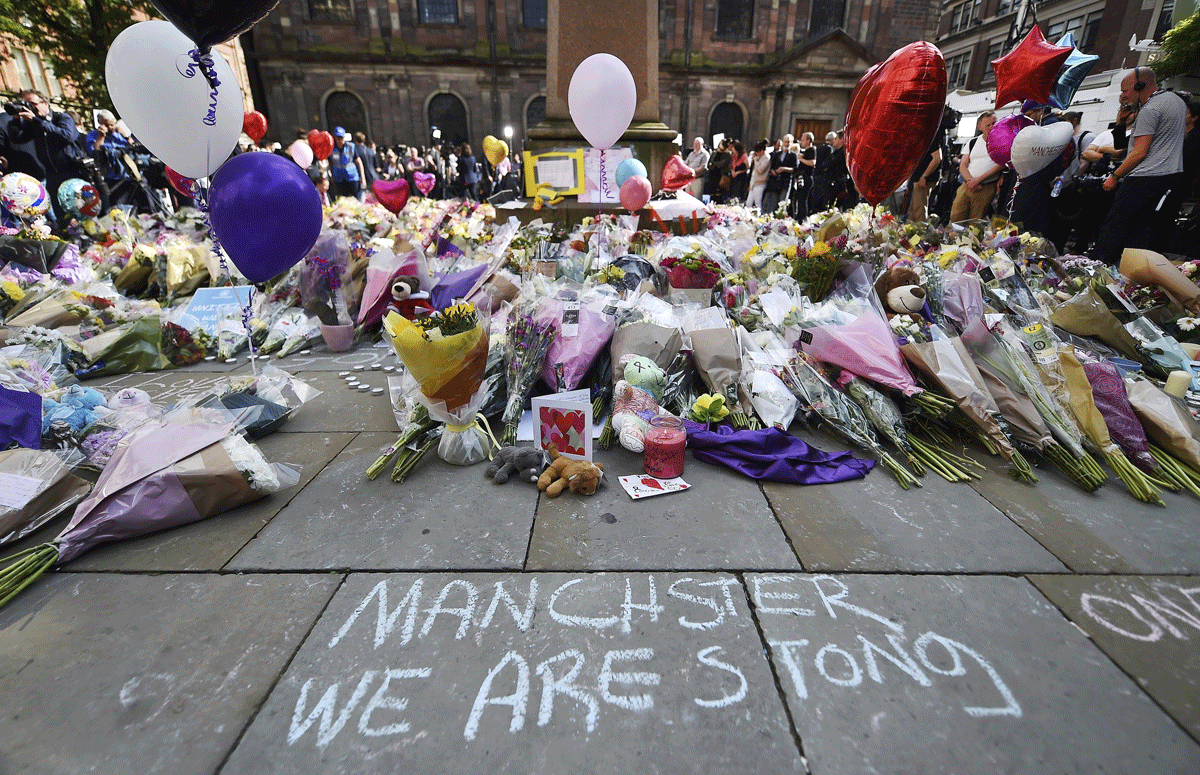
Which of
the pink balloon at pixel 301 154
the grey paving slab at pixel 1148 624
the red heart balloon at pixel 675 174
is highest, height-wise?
the pink balloon at pixel 301 154

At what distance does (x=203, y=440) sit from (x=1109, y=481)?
14.2 ft

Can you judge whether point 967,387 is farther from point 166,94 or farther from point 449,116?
point 449,116

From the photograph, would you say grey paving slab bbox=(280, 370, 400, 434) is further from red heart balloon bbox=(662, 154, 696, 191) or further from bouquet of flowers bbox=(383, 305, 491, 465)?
red heart balloon bbox=(662, 154, 696, 191)

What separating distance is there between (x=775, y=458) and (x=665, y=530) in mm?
809

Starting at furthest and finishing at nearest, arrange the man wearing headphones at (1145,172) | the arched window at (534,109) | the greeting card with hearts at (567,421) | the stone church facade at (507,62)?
the arched window at (534,109) < the stone church facade at (507,62) < the man wearing headphones at (1145,172) < the greeting card with hearts at (567,421)

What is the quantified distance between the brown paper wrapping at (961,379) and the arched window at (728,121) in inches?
992

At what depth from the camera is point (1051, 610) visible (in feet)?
5.99

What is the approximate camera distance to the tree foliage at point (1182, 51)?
1225 centimetres

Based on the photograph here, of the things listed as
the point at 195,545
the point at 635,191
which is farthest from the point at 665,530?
the point at 635,191

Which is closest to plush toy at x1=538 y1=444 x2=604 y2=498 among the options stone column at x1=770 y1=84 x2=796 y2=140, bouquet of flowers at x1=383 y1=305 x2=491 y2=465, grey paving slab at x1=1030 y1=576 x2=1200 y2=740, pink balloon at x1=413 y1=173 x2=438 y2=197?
bouquet of flowers at x1=383 y1=305 x2=491 y2=465

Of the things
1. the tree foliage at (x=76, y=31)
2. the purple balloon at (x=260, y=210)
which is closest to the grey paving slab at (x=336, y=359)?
the purple balloon at (x=260, y=210)

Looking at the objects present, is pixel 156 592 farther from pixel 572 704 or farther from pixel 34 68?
pixel 34 68

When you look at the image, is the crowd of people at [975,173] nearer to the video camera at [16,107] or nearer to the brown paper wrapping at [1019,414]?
the video camera at [16,107]

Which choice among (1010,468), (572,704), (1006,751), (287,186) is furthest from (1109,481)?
(287,186)
